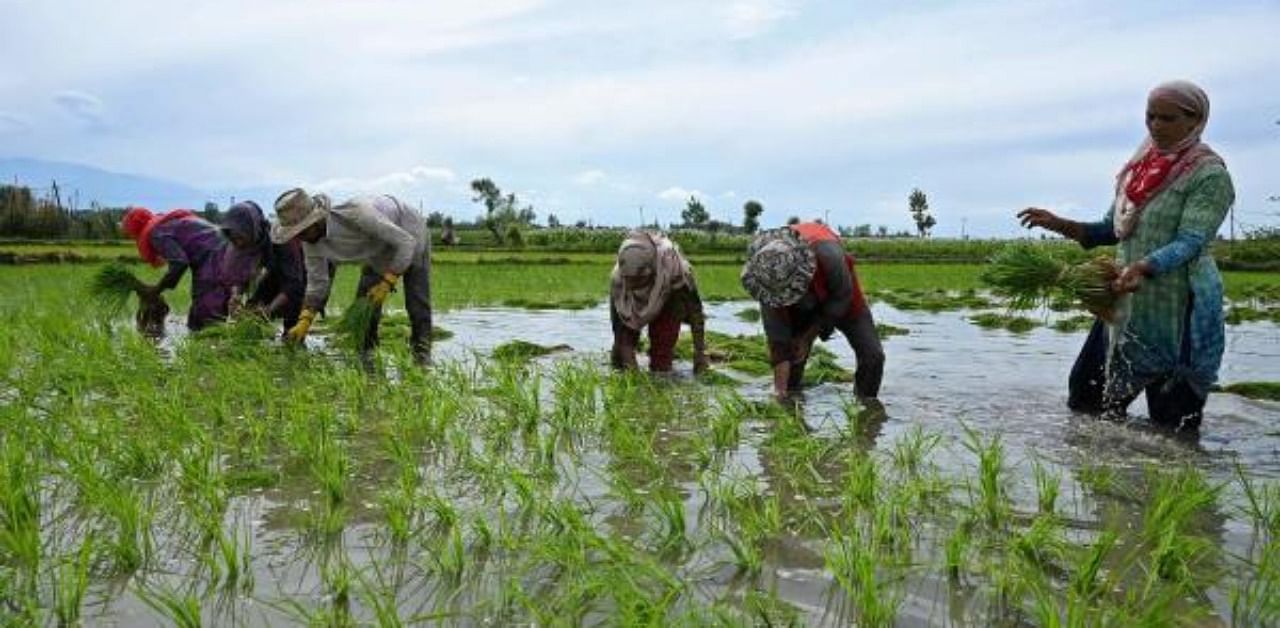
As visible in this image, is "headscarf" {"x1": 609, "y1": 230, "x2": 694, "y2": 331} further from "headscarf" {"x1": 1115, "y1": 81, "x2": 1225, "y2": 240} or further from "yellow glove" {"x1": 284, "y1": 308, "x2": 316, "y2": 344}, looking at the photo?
"headscarf" {"x1": 1115, "y1": 81, "x2": 1225, "y2": 240}

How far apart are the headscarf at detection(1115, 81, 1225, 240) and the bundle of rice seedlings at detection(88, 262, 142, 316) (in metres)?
6.91

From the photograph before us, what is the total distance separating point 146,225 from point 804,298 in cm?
528

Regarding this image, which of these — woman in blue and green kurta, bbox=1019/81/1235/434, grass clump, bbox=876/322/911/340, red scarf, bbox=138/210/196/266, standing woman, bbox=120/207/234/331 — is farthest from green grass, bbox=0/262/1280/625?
grass clump, bbox=876/322/911/340

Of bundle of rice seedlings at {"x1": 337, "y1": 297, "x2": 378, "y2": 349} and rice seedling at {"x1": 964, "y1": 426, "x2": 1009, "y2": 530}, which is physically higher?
bundle of rice seedlings at {"x1": 337, "y1": 297, "x2": 378, "y2": 349}

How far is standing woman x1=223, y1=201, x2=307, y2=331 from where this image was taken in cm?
663

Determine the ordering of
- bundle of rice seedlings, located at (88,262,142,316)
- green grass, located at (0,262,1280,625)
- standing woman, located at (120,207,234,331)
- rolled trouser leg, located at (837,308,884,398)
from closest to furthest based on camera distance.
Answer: green grass, located at (0,262,1280,625)
rolled trouser leg, located at (837,308,884,398)
standing woman, located at (120,207,234,331)
bundle of rice seedlings, located at (88,262,142,316)

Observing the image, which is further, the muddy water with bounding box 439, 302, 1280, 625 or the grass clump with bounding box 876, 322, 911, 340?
the grass clump with bounding box 876, 322, 911, 340

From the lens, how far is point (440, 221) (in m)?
55.6

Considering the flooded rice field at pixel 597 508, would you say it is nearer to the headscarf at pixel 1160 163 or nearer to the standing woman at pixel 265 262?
the headscarf at pixel 1160 163

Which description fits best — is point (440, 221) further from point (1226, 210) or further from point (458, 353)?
point (1226, 210)

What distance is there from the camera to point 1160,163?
12.6ft

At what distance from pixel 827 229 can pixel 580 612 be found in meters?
3.18

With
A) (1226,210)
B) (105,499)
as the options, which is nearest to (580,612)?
(105,499)

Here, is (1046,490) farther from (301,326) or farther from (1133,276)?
(301,326)
